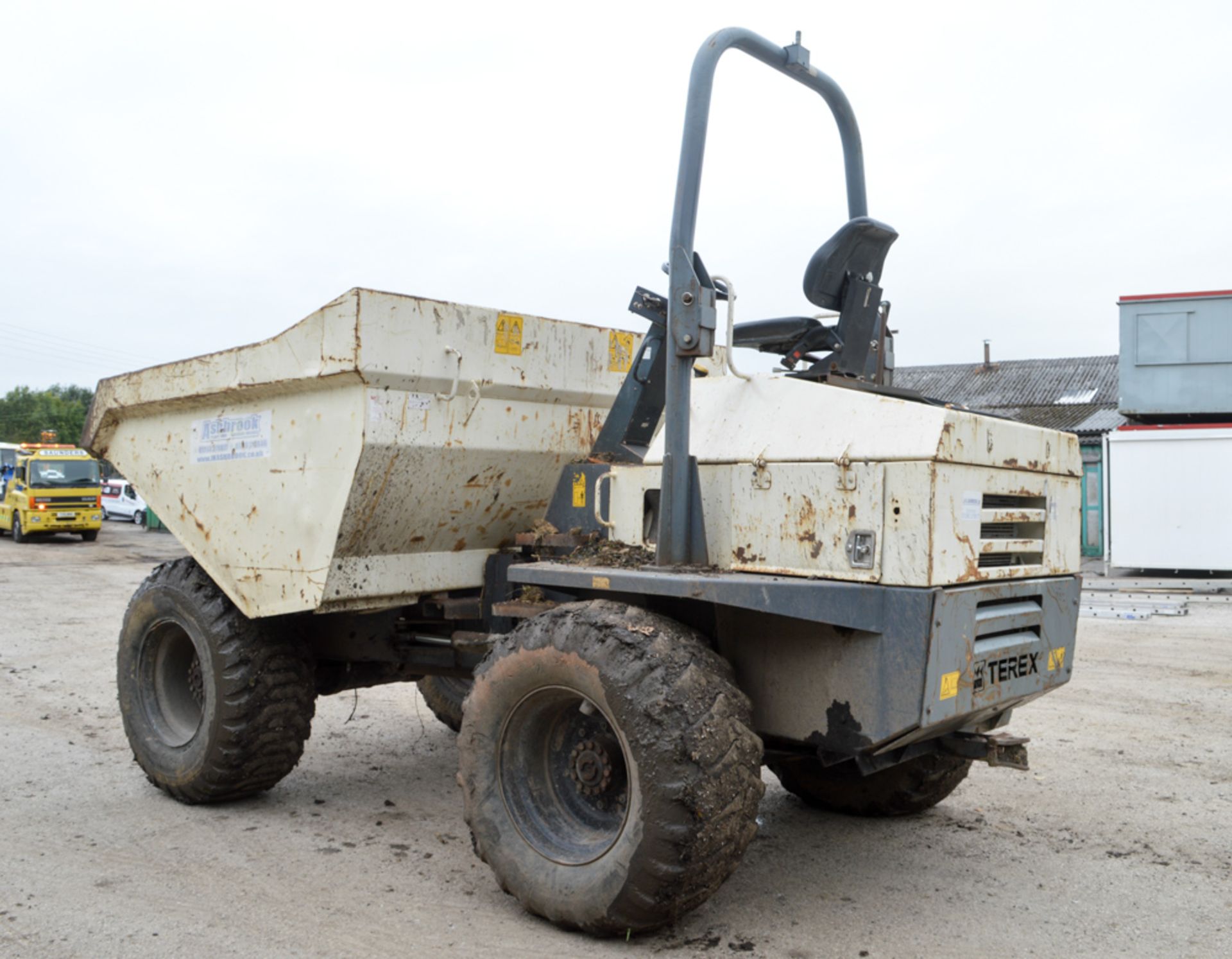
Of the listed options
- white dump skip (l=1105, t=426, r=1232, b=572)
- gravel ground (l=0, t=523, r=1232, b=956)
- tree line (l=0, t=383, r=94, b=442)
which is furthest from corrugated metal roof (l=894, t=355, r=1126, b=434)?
tree line (l=0, t=383, r=94, b=442)

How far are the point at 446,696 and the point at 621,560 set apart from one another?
10.1 feet

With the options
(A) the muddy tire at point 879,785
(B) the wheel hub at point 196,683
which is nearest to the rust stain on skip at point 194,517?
(B) the wheel hub at point 196,683

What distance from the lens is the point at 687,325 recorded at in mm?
3865

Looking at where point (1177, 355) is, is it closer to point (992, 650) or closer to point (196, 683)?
point (992, 650)

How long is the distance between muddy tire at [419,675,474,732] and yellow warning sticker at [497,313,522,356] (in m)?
2.59

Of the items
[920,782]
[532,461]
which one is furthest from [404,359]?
[920,782]

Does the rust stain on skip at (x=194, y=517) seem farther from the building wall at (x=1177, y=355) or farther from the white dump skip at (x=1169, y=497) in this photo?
the building wall at (x=1177, y=355)

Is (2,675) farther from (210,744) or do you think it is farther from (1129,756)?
(1129,756)

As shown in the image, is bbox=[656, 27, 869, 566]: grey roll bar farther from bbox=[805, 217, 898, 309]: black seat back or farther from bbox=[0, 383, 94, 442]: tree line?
bbox=[0, 383, 94, 442]: tree line

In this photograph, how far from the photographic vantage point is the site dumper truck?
3531mm

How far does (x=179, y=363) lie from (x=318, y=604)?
153cm

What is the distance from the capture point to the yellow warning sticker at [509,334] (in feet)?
15.8

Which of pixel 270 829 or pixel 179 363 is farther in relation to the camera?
pixel 179 363

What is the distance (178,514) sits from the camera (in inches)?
215
